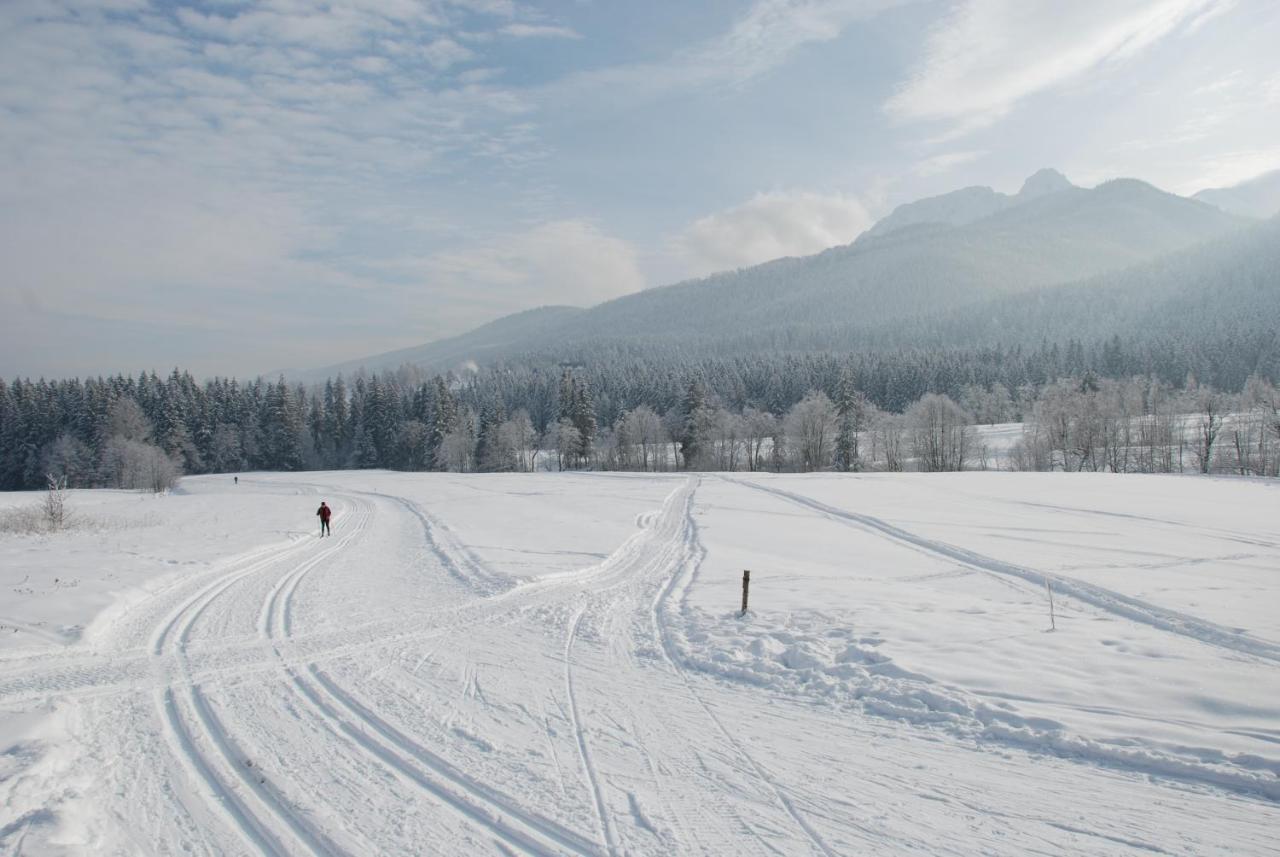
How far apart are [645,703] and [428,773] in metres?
3.00

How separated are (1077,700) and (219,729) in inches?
432

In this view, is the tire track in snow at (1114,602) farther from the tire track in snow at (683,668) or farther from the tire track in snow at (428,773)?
the tire track in snow at (428,773)

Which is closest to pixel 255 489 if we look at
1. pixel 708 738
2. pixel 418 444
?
pixel 418 444

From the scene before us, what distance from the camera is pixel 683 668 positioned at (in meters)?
9.71

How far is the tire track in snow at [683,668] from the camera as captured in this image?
545 centimetres

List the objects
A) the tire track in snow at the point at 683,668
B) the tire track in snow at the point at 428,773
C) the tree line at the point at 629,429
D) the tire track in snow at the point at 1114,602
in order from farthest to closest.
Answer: the tree line at the point at 629,429 → the tire track in snow at the point at 1114,602 → the tire track in snow at the point at 683,668 → the tire track in snow at the point at 428,773

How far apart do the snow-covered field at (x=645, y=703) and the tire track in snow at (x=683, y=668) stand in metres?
0.08

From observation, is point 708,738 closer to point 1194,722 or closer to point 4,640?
point 1194,722

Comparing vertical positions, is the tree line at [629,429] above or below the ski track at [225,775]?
above

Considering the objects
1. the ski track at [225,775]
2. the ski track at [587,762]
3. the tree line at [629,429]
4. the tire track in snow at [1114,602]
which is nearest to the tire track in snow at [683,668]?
the ski track at [587,762]

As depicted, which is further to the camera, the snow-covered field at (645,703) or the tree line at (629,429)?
the tree line at (629,429)

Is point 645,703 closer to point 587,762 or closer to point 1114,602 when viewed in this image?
point 587,762

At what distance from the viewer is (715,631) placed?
11.5 metres

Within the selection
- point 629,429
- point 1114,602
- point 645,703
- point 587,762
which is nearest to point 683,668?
point 645,703
